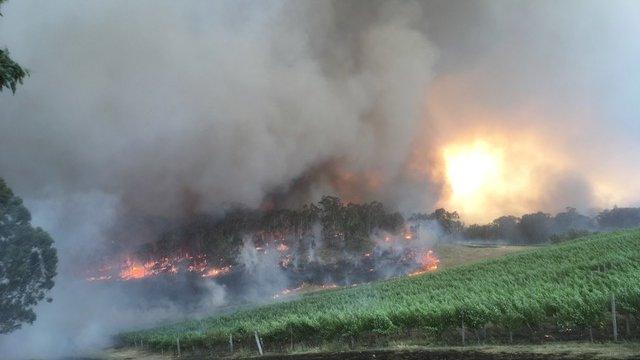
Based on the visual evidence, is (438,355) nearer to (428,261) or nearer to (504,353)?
(504,353)

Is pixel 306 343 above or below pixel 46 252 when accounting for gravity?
below

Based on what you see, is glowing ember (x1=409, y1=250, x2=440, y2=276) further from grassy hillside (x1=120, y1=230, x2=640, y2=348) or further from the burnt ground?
the burnt ground

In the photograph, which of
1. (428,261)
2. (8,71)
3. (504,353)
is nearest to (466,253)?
(428,261)

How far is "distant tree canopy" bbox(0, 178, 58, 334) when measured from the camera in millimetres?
44562

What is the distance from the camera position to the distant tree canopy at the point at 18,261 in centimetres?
4456

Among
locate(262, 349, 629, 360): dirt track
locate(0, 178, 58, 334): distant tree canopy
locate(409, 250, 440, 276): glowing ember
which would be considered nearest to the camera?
locate(262, 349, 629, 360): dirt track

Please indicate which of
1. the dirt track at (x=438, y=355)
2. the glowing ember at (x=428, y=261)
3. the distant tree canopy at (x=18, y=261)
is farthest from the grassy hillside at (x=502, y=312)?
the glowing ember at (x=428, y=261)

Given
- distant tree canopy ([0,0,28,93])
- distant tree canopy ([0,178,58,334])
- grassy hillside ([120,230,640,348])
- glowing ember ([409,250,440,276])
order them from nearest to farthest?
distant tree canopy ([0,0,28,93]), grassy hillside ([120,230,640,348]), distant tree canopy ([0,178,58,334]), glowing ember ([409,250,440,276])

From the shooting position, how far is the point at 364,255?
190 m

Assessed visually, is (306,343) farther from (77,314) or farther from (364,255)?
(364,255)

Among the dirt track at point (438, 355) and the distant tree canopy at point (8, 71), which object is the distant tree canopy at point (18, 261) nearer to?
the dirt track at point (438, 355)

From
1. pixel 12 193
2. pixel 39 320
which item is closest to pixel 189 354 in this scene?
pixel 12 193

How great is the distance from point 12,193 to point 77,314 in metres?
85.2

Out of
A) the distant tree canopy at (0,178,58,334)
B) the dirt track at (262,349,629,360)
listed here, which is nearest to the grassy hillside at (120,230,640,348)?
the dirt track at (262,349,629,360)
